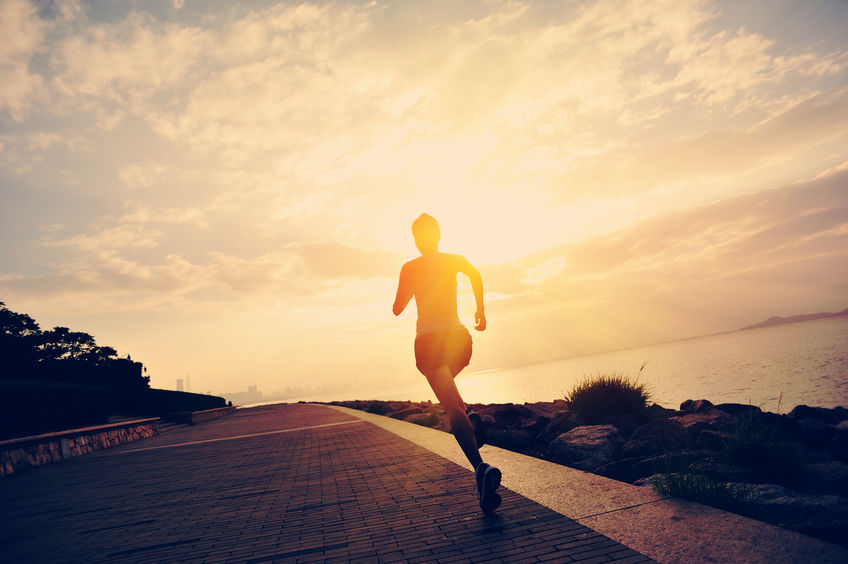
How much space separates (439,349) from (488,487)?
98cm

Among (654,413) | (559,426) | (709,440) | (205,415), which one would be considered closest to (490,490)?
(709,440)

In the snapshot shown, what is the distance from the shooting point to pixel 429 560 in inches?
99.7

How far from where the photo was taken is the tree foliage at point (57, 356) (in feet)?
88.7

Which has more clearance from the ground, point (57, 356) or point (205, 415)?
point (57, 356)

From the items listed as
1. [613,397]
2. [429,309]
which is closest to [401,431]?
[613,397]

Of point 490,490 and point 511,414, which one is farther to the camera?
point 511,414

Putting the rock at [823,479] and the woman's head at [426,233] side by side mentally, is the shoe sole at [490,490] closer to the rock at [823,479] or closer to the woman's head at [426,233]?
the woman's head at [426,233]

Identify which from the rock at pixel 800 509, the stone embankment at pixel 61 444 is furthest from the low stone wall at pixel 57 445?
the rock at pixel 800 509

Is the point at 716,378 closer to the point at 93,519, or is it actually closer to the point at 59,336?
the point at 93,519

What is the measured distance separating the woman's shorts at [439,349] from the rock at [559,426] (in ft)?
15.2

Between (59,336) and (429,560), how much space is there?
52915 millimetres

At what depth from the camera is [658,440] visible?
18.1 ft

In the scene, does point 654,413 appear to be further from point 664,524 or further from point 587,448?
point 664,524

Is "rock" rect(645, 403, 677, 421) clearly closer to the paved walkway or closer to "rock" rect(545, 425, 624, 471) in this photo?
"rock" rect(545, 425, 624, 471)
